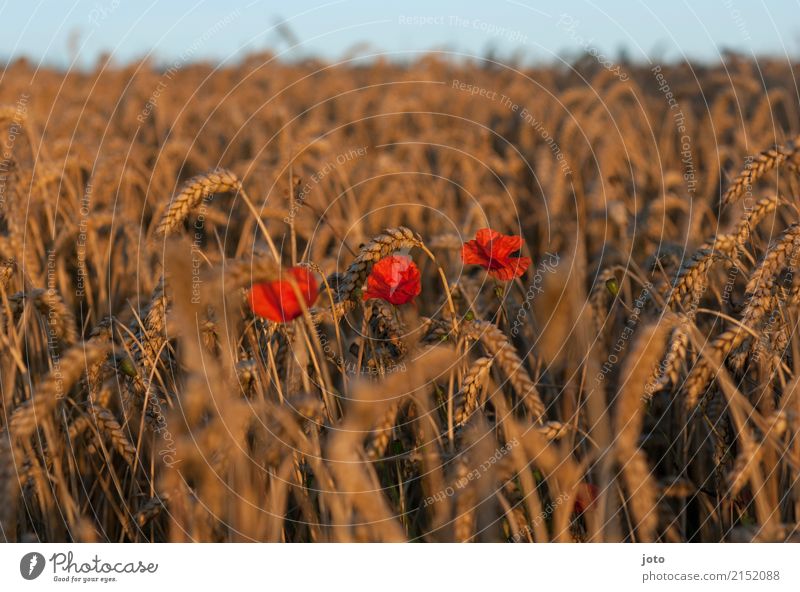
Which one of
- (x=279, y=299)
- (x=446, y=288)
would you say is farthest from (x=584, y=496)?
(x=279, y=299)

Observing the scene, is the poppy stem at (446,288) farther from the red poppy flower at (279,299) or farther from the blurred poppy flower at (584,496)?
the blurred poppy flower at (584,496)

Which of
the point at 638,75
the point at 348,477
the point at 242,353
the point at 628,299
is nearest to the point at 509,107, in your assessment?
the point at 638,75

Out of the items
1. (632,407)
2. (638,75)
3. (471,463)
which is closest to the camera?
(632,407)

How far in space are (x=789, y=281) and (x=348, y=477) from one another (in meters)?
1.42

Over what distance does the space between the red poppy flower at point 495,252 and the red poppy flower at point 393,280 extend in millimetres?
166

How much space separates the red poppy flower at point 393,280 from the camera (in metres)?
1.66

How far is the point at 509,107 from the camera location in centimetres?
608

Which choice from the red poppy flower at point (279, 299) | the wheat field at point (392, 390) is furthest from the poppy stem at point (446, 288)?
the red poppy flower at point (279, 299)

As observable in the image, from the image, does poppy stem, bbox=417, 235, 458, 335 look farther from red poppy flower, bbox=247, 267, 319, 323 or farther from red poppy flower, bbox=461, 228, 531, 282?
red poppy flower, bbox=247, 267, 319, 323

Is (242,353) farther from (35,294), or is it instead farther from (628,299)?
(628,299)

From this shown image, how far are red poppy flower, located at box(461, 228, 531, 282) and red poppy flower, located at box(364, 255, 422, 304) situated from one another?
0.54ft

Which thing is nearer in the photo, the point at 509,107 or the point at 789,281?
the point at 789,281

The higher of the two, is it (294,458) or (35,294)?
(35,294)
